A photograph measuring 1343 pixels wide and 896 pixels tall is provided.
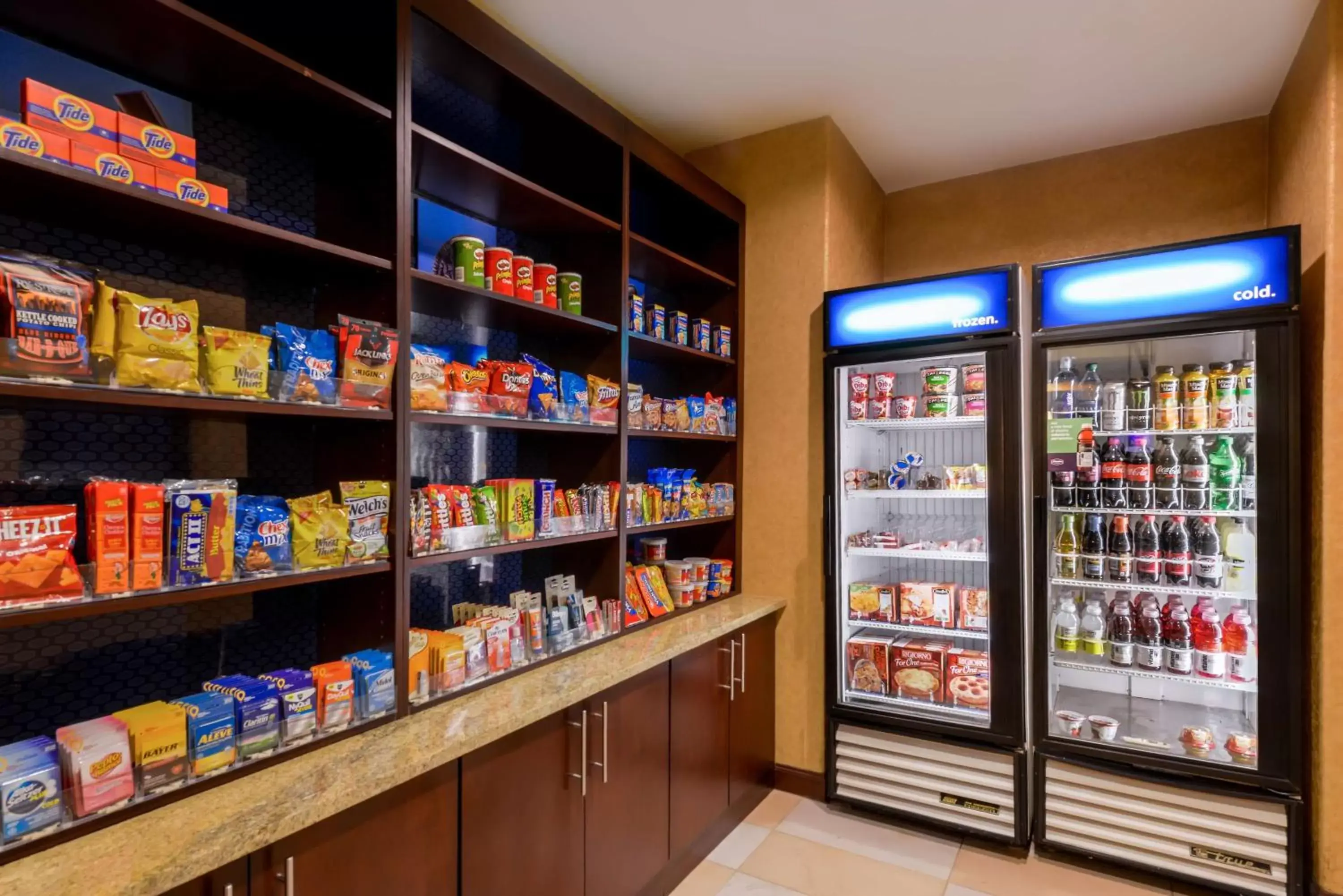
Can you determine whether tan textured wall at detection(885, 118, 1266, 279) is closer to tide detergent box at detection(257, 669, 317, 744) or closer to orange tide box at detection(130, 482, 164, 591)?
tide detergent box at detection(257, 669, 317, 744)

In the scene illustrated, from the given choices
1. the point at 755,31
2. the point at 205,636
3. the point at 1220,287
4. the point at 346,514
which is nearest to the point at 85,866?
the point at 205,636

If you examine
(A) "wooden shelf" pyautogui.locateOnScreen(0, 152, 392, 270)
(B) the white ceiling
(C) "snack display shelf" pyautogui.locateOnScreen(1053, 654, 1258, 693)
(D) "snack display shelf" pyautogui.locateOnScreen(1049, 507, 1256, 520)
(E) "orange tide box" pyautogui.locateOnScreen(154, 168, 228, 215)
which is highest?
(B) the white ceiling

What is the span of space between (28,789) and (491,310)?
1.72 meters

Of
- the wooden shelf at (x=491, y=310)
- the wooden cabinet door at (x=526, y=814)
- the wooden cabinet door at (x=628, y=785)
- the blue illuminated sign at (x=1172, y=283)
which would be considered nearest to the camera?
the wooden cabinet door at (x=526, y=814)

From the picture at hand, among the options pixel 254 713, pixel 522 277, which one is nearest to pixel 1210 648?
pixel 522 277

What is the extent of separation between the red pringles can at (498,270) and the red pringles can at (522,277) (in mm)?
36

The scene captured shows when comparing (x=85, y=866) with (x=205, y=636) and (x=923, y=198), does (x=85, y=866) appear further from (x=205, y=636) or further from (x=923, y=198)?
(x=923, y=198)

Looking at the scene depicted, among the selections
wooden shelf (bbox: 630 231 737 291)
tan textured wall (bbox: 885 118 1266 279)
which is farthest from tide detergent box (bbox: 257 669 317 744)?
tan textured wall (bbox: 885 118 1266 279)

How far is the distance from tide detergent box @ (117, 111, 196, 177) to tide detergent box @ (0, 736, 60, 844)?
1206mm

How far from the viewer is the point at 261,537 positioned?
5.54 ft

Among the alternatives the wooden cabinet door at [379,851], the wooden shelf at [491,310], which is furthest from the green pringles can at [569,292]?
the wooden cabinet door at [379,851]

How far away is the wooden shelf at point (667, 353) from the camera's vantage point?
3059mm

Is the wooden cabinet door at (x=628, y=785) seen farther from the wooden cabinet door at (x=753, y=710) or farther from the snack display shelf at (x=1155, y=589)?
the snack display shelf at (x=1155, y=589)

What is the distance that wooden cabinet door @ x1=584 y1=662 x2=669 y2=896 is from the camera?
2.30m
